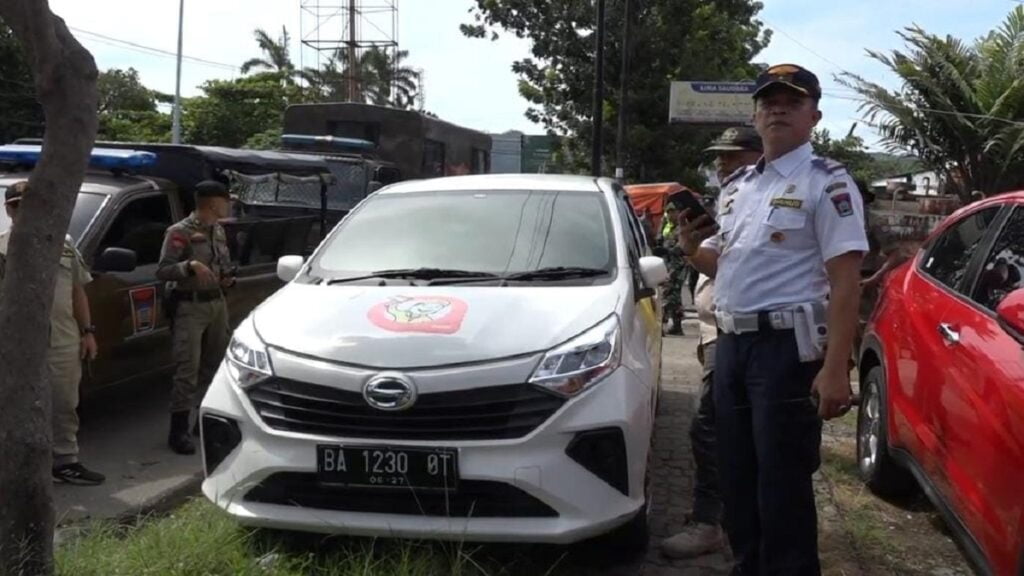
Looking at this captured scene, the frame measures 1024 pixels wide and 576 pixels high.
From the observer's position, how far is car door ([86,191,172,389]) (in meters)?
6.09

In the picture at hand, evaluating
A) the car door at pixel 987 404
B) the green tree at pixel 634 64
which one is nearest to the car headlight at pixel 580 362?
the car door at pixel 987 404

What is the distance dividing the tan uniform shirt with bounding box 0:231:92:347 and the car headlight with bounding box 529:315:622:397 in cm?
291

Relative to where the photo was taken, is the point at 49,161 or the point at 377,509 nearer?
the point at 49,161

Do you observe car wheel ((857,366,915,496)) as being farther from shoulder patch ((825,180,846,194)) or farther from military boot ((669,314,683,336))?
military boot ((669,314,683,336))

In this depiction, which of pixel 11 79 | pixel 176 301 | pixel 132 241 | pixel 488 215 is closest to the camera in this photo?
pixel 488 215

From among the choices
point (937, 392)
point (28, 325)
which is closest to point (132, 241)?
point (28, 325)

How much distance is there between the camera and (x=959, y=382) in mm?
3904

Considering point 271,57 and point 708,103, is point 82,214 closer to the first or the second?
point 708,103

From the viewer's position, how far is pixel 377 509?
3.67m

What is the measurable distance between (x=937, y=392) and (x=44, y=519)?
3437 millimetres

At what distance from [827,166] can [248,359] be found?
2.27 metres

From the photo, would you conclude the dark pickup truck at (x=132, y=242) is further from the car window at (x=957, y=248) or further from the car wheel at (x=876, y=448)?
the car window at (x=957, y=248)

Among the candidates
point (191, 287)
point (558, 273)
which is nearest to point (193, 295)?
point (191, 287)

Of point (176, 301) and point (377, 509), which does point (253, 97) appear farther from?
point (377, 509)
